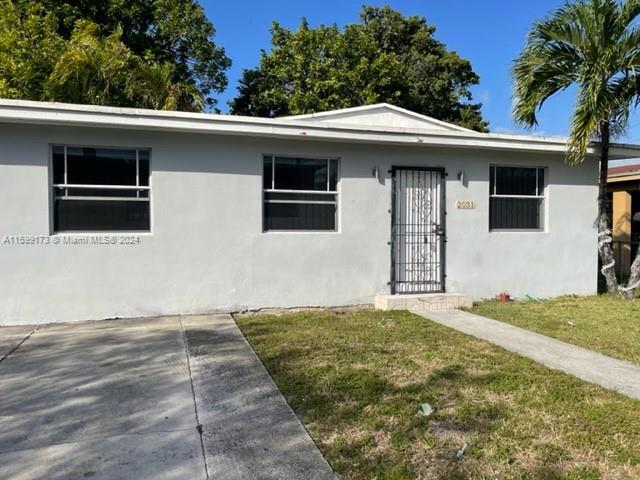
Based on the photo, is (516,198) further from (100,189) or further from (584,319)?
(100,189)

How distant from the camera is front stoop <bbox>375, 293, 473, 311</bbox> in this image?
8164 millimetres

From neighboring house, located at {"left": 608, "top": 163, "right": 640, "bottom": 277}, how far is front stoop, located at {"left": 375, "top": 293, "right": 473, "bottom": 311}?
785 cm

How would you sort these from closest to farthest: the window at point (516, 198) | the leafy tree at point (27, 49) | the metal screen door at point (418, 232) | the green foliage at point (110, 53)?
1. the metal screen door at point (418, 232)
2. the window at point (516, 198)
3. the green foliage at point (110, 53)
4. the leafy tree at point (27, 49)

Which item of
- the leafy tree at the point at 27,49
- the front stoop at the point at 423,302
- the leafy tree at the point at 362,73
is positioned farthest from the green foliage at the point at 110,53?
the front stoop at the point at 423,302

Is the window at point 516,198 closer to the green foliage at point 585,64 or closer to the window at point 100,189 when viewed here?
the green foliage at point 585,64

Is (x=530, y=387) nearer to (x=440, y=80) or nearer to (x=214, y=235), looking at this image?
(x=214, y=235)

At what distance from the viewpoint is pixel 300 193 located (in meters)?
8.21

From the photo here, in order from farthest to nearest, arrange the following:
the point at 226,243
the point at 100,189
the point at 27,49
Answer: the point at 27,49 → the point at 226,243 → the point at 100,189

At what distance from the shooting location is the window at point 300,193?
26.6ft

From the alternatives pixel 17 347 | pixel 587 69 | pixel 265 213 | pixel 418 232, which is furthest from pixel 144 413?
pixel 587 69

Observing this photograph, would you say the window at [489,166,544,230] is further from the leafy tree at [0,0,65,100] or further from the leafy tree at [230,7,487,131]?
the leafy tree at [230,7,487,131]

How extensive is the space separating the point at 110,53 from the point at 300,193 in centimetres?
626

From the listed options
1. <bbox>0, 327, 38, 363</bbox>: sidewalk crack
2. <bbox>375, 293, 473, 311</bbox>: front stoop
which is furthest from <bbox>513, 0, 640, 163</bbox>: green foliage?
<bbox>0, 327, 38, 363</bbox>: sidewalk crack

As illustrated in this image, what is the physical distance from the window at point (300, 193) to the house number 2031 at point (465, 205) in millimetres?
2297
